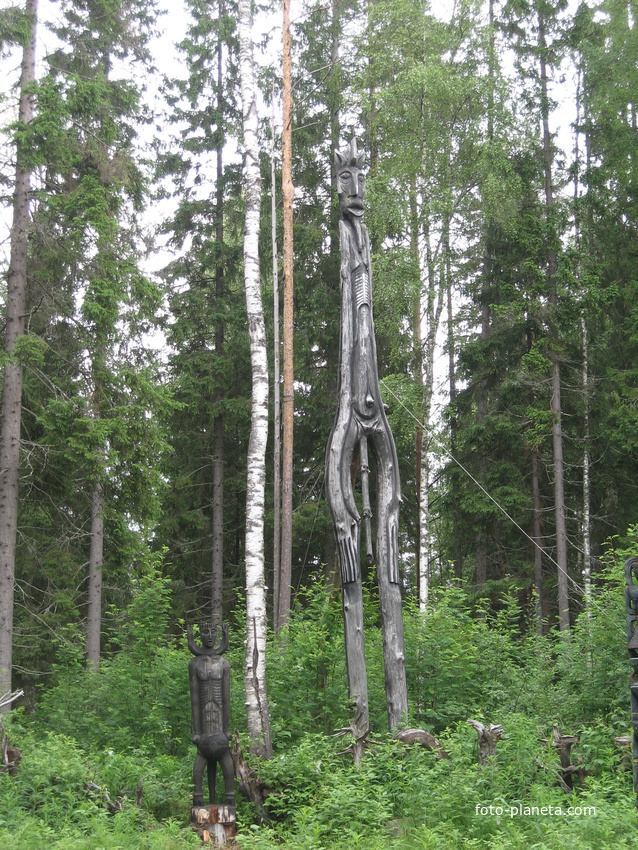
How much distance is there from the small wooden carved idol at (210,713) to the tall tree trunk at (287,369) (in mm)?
5214

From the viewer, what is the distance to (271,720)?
37.3 feet

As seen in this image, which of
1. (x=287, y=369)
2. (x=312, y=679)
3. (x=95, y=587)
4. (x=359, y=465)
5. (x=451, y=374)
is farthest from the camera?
(x=451, y=374)

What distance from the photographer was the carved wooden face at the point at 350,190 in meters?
11.5

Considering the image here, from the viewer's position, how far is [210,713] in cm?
950

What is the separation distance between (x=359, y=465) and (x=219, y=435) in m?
11.1

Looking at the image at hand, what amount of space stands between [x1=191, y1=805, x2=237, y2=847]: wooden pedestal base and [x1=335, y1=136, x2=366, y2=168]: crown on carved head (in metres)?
7.69

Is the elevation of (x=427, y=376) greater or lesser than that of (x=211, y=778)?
greater

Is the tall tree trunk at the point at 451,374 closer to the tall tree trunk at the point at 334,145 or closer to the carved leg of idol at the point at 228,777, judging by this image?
the tall tree trunk at the point at 334,145

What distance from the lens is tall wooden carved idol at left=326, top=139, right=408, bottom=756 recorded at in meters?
10.3

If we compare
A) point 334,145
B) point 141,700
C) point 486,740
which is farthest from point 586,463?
point 486,740

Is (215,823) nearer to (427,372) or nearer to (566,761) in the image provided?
(566,761)

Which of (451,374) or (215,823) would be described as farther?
(451,374)

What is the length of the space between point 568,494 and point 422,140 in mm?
8666

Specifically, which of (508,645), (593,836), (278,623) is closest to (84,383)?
(278,623)
